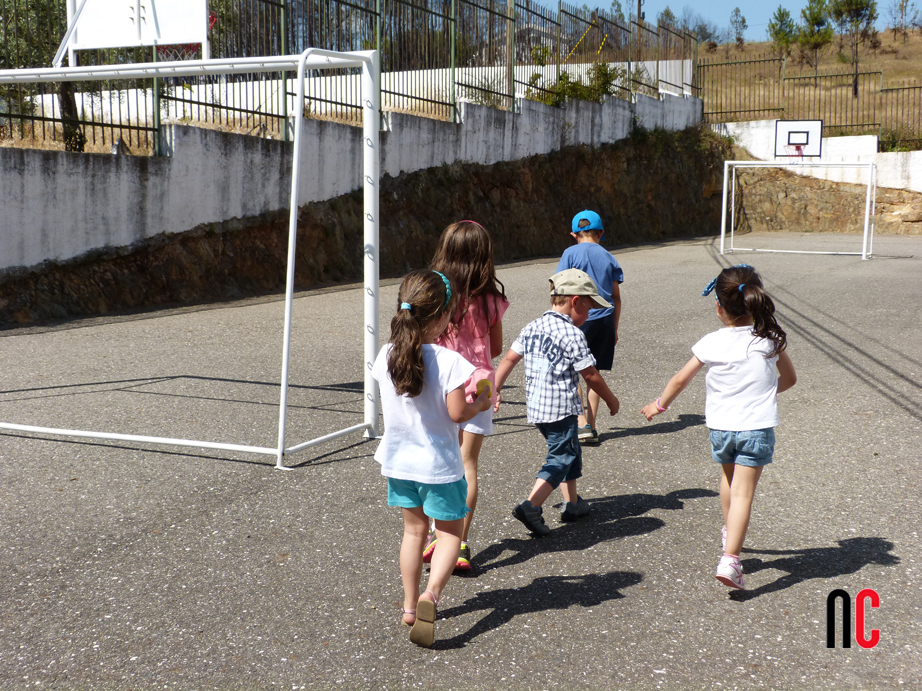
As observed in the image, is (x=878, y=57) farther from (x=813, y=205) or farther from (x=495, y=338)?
(x=495, y=338)

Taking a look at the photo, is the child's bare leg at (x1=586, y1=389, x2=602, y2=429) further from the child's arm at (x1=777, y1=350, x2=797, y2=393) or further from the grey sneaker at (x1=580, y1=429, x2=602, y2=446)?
the child's arm at (x1=777, y1=350, x2=797, y2=393)

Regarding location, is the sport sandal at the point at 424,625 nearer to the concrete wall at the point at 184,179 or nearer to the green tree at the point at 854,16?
the concrete wall at the point at 184,179

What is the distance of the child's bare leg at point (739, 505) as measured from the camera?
10.6ft

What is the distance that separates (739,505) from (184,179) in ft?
32.7

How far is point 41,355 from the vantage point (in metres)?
7.85

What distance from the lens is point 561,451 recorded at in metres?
3.70

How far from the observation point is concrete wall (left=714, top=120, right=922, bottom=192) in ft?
81.1

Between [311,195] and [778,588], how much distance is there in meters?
11.4

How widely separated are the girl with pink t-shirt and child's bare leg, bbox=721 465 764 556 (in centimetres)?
97

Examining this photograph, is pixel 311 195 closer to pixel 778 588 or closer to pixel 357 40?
pixel 357 40

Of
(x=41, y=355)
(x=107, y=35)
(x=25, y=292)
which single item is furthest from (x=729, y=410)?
(x=25, y=292)

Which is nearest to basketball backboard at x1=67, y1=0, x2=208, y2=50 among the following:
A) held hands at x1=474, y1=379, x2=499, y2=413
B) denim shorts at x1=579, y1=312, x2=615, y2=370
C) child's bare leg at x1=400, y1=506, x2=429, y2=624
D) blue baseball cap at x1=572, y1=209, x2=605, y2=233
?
blue baseball cap at x1=572, y1=209, x2=605, y2=233

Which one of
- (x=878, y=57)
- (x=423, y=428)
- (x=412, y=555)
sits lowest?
(x=412, y=555)

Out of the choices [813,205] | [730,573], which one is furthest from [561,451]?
[813,205]
